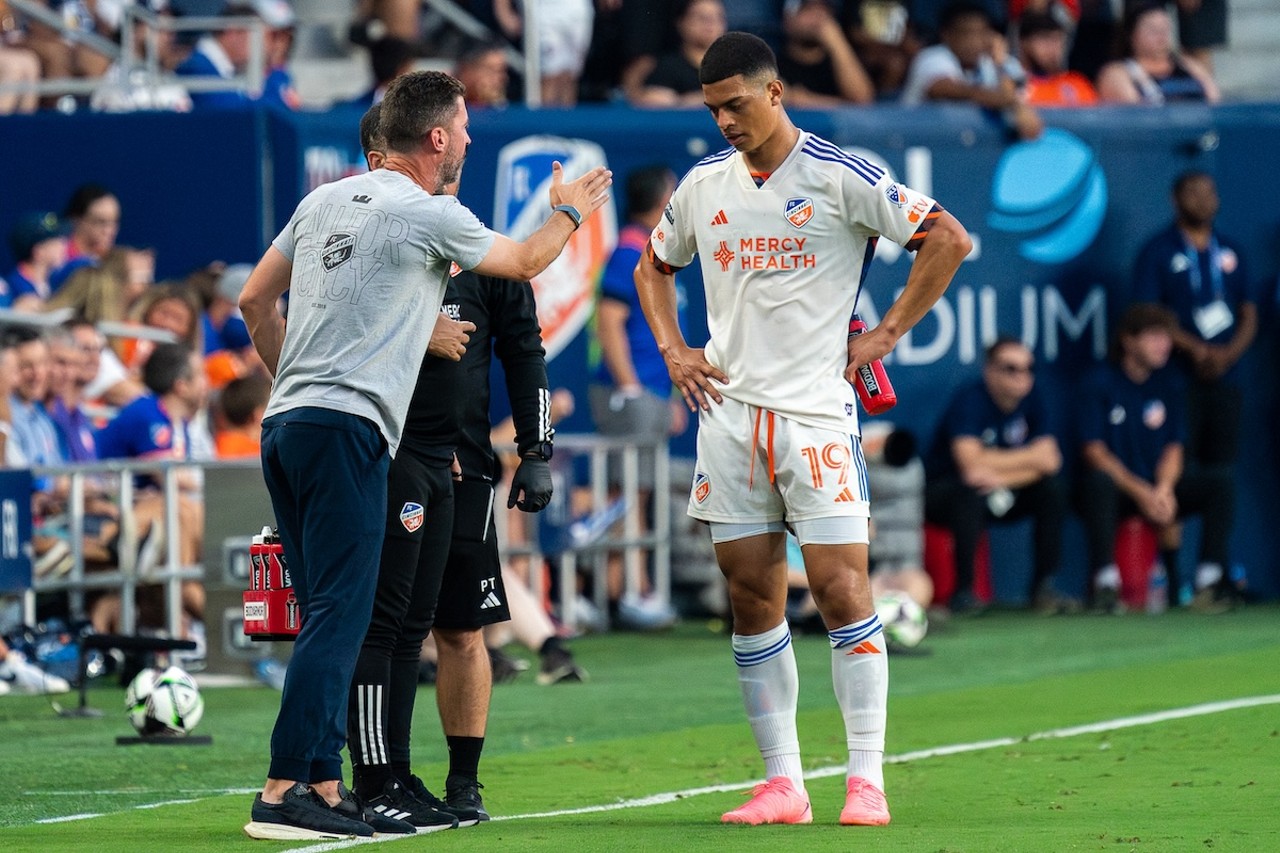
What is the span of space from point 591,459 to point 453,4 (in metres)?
4.97

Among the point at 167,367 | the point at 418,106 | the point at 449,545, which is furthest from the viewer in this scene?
the point at 167,367

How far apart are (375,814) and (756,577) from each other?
1356mm

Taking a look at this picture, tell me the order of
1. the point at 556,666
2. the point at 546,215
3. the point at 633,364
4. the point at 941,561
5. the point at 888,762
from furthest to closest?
the point at 941,561, the point at 546,215, the point at 633,364, the point at 556,666, the point at 888,762

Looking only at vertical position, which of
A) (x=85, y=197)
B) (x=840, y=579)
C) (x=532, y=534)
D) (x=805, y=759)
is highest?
(x=85, y=197)

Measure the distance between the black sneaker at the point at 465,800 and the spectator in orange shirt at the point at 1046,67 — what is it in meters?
11.5

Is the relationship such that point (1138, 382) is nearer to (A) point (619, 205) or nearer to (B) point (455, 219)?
(A) point (619, 205)

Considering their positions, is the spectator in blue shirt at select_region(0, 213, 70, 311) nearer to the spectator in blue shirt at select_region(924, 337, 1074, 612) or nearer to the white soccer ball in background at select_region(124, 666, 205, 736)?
the white soccer ball in background at select_region(124, 666, 205, 736)

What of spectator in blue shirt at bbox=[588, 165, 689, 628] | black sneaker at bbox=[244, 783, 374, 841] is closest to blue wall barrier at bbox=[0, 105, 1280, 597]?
spectator in blue shirt at bbox=[588, 165, 689, 628]

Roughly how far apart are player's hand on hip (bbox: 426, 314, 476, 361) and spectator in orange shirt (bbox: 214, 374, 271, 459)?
18.8 feet

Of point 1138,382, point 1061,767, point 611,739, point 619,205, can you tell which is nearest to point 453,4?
point 619,205

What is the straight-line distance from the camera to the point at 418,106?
21.7 feet

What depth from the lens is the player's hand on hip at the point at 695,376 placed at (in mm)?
7258

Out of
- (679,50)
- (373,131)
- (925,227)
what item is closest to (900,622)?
(679,50)

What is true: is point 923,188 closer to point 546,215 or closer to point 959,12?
point 959,12
